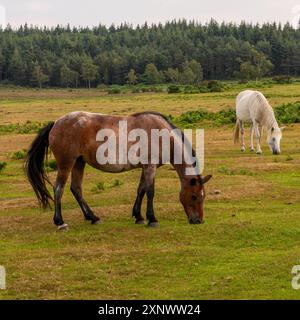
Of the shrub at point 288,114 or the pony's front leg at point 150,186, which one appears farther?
the shrub at point 288,114

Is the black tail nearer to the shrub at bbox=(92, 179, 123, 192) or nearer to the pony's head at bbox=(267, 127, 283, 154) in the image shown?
the shrub at bbox=(92, 179, 123, 192)

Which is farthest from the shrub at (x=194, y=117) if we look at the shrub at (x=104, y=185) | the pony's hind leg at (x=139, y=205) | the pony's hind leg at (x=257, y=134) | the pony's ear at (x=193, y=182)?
the pony's ear at (x=193, y=182)

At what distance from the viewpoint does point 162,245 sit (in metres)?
9.95

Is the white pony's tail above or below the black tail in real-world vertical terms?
below

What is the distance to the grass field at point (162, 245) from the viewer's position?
26.2ft

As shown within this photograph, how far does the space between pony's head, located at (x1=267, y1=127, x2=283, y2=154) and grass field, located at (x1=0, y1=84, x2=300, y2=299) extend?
A: 3148 millimetres

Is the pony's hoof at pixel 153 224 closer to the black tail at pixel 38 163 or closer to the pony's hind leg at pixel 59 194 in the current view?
the pony's hind leg at pixel 59 194

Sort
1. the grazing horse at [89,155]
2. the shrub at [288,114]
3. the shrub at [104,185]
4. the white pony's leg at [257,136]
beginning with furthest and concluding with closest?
the shrub at [288,114] → the white pony's leg at [257,136] → the shrub at [104,185] → the grazing horse at [89,155]

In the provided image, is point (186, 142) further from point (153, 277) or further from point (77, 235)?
point (153, 277)

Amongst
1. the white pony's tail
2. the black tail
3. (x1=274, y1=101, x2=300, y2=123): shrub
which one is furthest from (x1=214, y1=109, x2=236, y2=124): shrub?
the black tail

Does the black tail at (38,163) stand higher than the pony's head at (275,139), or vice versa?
the black tail at (38,163)

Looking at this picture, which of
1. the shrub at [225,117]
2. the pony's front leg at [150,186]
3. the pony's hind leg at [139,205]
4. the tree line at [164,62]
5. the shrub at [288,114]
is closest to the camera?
the pony's front leg at [150,186]

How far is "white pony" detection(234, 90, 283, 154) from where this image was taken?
1954 cm
